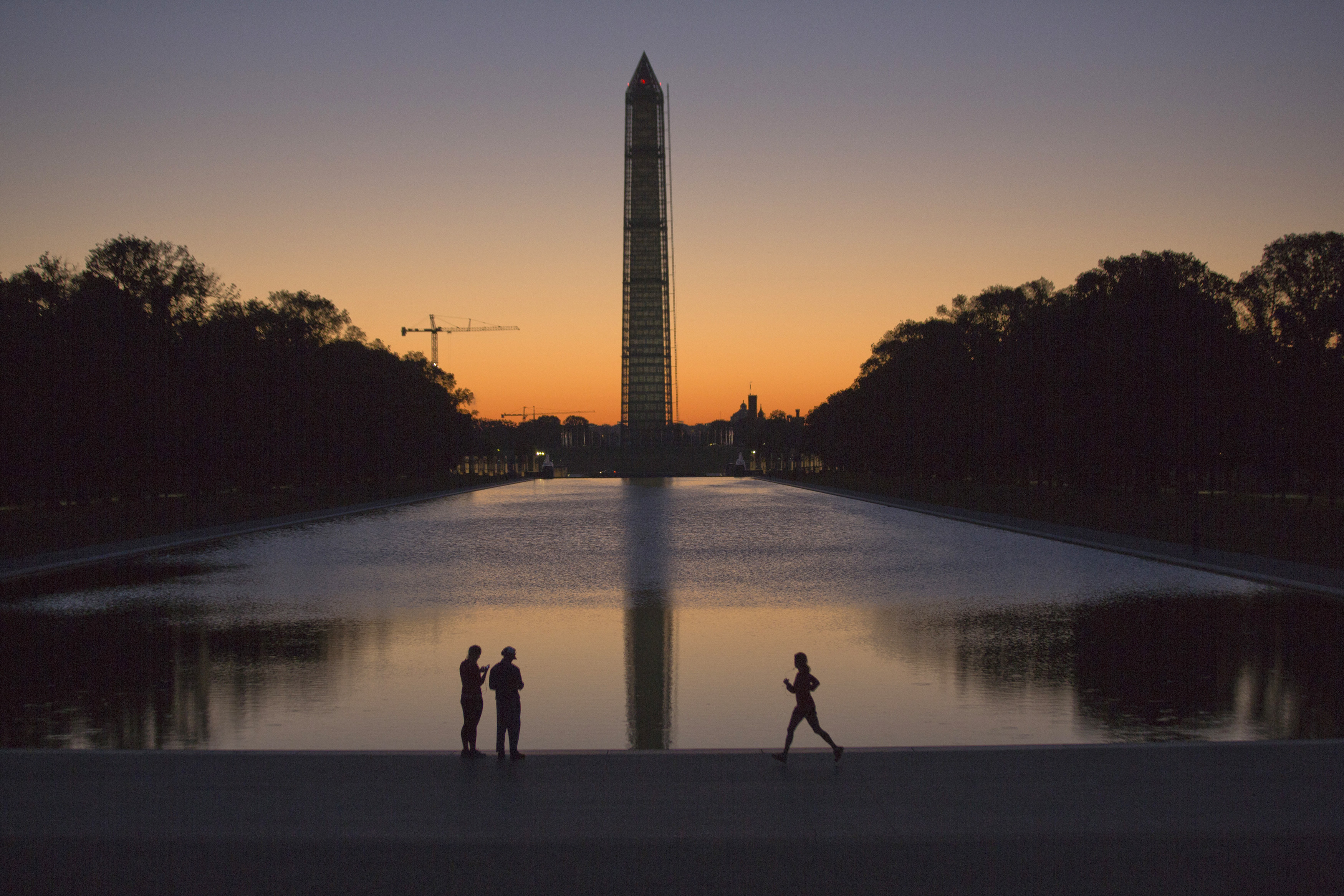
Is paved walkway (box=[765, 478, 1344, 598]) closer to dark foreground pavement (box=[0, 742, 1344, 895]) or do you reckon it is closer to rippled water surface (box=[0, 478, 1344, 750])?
rippled water surface (box=[0, 478, 1344, 750])

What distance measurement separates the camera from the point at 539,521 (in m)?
44.8

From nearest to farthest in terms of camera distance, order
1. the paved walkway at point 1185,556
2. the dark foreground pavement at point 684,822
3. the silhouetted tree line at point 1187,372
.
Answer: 1. the dark foreground pavement at point 684,822
2. the paved walkway at point 1185,556
3. the silhouetted tree line at point 1187,372

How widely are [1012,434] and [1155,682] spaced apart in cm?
6313

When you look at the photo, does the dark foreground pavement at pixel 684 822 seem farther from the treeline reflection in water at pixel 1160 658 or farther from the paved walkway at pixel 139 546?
the paved walkway at pixel 139 546

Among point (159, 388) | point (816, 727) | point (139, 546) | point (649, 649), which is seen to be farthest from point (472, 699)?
point (159, 388)

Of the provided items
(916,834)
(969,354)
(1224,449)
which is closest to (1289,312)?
(1224,449)

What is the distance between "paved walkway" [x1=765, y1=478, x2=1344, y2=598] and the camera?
2134 centimetres

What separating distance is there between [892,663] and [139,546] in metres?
25.9

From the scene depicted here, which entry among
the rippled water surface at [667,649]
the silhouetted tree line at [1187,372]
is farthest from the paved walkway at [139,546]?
the silhouetted tree line at [1187,372]

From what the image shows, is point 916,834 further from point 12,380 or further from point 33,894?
point 12,380

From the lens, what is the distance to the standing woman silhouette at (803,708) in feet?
28.9

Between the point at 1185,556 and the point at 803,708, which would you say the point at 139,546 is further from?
the point at 1185,556

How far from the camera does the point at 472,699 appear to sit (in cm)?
928

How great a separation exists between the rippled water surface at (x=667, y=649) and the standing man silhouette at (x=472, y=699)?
3.41ft
